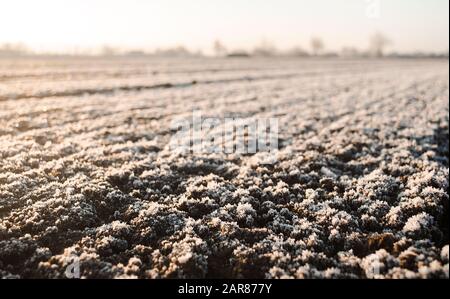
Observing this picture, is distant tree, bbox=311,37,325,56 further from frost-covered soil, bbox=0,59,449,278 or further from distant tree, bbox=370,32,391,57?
frost-covered soil, bbox=0,59,449,278

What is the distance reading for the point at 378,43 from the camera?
558ft

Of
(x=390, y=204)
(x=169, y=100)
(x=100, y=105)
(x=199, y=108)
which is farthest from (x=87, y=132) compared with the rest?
(x=390, y=204)

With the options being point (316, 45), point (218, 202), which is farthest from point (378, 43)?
point (218, 202)

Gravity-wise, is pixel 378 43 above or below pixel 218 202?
above

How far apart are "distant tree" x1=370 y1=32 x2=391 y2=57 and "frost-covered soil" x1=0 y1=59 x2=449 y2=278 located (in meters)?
166

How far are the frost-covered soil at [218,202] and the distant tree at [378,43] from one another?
166 m

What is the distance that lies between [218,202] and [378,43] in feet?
589

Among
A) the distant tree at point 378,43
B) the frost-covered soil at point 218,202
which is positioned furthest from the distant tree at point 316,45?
the frost-covered soil at point 218,202

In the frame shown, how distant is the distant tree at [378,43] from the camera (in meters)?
168

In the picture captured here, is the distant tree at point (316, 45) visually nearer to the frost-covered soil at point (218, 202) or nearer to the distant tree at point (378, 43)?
the distant tree at point (378, 43)

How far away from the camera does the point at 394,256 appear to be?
23.6 ft

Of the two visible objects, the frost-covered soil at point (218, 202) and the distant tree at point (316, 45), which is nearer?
the frost-covered soil at point (218, 202)

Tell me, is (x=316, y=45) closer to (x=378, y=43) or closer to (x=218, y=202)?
(x=378, y=43)
